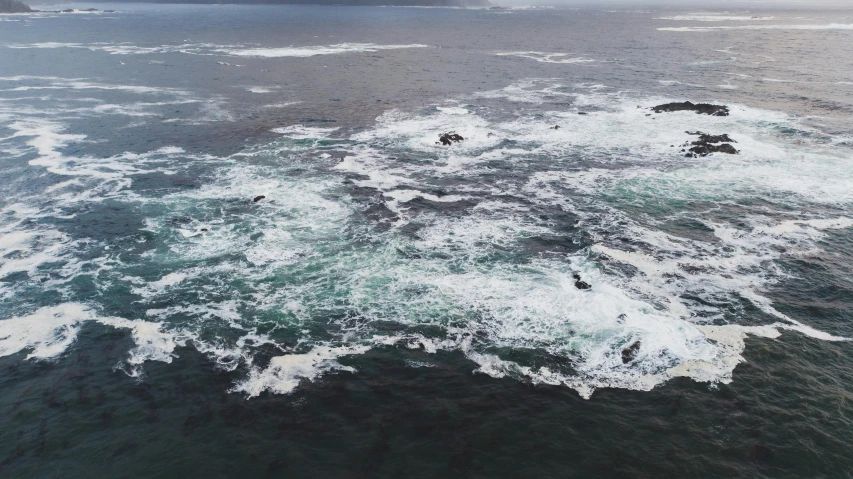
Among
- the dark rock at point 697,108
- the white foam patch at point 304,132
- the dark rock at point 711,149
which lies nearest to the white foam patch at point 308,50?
the white foam patch at point 304,132

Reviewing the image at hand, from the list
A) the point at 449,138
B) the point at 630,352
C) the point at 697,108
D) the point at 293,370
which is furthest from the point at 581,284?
the point at 697,108

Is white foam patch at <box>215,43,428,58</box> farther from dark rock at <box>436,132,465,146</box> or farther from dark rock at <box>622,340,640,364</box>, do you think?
dark rock at <box>622,340,640,364</box>

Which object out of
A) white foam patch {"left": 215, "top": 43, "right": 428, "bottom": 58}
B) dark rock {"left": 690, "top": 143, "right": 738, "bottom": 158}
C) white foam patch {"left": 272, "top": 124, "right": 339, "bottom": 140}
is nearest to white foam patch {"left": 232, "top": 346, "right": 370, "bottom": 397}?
white foam patch {"left": 272, "top": 124, "right": 339, "bottom": 140}

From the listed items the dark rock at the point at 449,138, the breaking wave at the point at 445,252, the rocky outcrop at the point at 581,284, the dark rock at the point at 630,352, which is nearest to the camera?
the dark rock at the point at 630,352

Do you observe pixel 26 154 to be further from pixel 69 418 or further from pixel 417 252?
pixel 417 252

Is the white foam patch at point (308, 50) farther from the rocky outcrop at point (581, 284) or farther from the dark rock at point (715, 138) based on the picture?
the rocky outcrop at point (581, 284)

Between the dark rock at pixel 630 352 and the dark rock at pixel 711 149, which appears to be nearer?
the dark rock at pixel 630 352
